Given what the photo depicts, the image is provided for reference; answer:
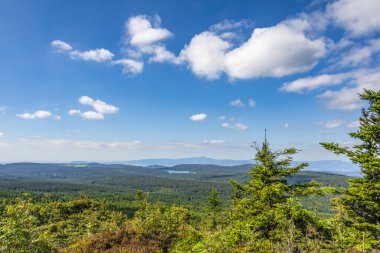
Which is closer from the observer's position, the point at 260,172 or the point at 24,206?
the point at 24,206

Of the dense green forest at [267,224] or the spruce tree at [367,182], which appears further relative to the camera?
the spruce tree at [367,182]

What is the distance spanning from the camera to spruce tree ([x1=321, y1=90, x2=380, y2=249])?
48.2 ft

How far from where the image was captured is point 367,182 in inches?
597

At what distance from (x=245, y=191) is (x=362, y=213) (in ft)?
26.0

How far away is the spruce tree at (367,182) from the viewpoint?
14.7 metres

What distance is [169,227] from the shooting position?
49.3 feet

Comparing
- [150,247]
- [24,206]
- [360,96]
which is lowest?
[150,247]

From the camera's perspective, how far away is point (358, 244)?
39.8 ft

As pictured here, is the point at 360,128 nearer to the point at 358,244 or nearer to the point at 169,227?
the point at 358,244

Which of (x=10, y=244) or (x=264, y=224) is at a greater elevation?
(x=10, y=244)

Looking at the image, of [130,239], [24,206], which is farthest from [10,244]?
[130,239]

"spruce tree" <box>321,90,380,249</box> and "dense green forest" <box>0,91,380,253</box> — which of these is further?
"spruce tree" <box>321,90,380,249</box>

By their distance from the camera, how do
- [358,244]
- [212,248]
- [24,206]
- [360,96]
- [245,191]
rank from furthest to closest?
[245,191] → [360,96] → [358,244] → [24,206] → [212,248]

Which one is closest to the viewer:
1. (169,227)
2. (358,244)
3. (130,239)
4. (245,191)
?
(358,244)
